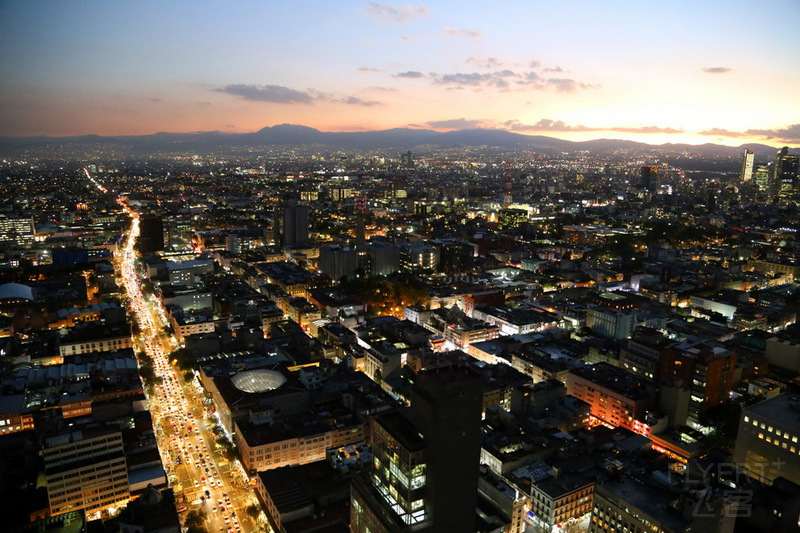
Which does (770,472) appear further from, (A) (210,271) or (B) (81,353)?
(A) (210,271)

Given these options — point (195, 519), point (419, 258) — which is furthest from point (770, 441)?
point (419, 258)

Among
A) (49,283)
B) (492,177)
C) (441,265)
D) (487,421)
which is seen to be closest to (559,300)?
(441,265)

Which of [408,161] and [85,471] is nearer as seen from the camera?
[85,471]

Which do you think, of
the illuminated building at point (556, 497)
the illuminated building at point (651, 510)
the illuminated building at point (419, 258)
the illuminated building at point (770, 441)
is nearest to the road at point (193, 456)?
the illuminated building at point (556, 497)

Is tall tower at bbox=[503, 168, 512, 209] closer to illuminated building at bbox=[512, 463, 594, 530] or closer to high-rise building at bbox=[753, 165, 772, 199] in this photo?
high-rise building at bbox=[753, 165, 772, 199]

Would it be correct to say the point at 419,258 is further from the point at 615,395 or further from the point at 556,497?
the point at 556,497

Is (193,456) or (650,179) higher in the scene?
(650,179)

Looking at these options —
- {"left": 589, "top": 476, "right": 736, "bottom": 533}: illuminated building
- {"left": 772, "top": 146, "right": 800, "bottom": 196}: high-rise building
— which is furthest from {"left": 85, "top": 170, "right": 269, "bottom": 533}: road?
{"left": 772, "top": 146, "right": 800, "bottom": 196}: high-rise building
